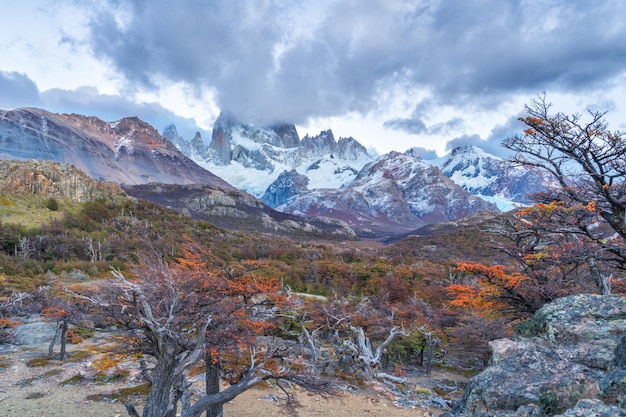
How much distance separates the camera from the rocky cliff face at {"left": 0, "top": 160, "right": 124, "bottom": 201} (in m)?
62.6

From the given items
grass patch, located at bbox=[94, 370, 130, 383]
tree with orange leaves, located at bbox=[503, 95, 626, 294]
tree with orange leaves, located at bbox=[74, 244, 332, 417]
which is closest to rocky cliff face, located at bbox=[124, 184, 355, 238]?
grass patch, located at bbox=[94, 370, 130, 383]

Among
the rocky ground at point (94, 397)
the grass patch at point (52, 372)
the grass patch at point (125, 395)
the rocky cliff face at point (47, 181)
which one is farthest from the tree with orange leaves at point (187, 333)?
the rocky cliff face at point (47, 181)

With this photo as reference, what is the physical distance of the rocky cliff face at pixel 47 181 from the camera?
62.6 m

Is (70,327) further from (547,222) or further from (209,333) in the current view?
(547,222)

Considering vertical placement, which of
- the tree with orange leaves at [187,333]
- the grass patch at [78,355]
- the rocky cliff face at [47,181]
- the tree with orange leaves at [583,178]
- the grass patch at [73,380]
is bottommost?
the grass patch at [78,355]

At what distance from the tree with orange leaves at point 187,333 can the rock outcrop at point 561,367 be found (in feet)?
17.0

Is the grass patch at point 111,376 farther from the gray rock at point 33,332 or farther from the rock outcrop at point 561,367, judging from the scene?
the rock outcrop at point 561,367

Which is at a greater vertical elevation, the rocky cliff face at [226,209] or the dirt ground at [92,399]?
the rocky cliff face at [226,209]

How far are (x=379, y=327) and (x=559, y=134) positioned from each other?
21.7 meters

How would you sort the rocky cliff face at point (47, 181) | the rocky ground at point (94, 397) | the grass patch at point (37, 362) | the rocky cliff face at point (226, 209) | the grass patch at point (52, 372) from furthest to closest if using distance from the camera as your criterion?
the rocky cliff face at point (226, 209)
the rocky cliff face at point (47, 181)
the grass patch at point (37, 362)
the grass patch at point (52, 372)
the rocky ground at point (94, 397)

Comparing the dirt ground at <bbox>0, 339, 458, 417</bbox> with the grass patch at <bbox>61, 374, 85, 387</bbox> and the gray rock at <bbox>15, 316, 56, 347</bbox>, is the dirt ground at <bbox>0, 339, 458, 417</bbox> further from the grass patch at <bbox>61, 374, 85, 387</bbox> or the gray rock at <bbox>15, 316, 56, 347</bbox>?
the gray rock at <bbox>15, 316, 56, 347</bbox>

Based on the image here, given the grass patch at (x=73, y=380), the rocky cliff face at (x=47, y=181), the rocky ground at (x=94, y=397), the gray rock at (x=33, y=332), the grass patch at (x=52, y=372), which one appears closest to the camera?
the rocky ground at (x=94, y=397)

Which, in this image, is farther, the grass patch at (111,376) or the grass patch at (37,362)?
the grass patch at (37,362)

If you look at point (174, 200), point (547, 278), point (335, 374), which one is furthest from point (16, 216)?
point (174, 200)
